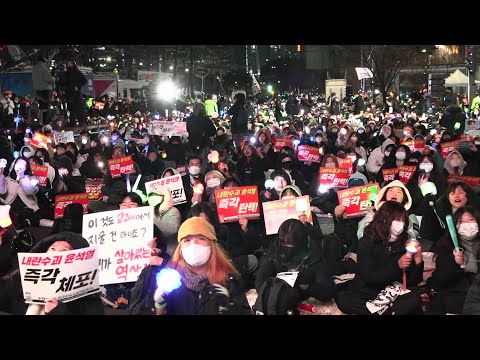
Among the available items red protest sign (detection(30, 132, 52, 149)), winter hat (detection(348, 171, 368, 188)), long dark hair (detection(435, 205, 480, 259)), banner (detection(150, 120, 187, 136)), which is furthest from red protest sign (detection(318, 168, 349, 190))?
banner (detection(150, 120, 187, 136))

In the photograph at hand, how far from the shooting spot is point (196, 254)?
5.59 m

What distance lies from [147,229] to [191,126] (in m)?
10.9

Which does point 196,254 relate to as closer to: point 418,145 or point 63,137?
point 418,145

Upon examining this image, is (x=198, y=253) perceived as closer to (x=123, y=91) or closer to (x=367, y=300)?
Answer: (x=367, y=300)

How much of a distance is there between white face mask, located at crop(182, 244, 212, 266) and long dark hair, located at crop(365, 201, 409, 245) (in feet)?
5.53

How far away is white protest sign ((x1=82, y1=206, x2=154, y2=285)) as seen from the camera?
7.52 m

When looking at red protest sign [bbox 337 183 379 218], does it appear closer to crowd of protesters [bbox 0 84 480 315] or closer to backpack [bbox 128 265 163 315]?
crowd of protesters [bbox 0 84 480 315]

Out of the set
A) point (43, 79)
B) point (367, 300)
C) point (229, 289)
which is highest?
point (43, 79)

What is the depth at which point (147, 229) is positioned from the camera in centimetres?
765

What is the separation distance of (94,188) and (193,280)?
30.0ft

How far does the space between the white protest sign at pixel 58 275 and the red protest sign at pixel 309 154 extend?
387 inches

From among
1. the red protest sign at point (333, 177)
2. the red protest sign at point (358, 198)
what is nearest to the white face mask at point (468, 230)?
the red protest sign at point (358, 198)
